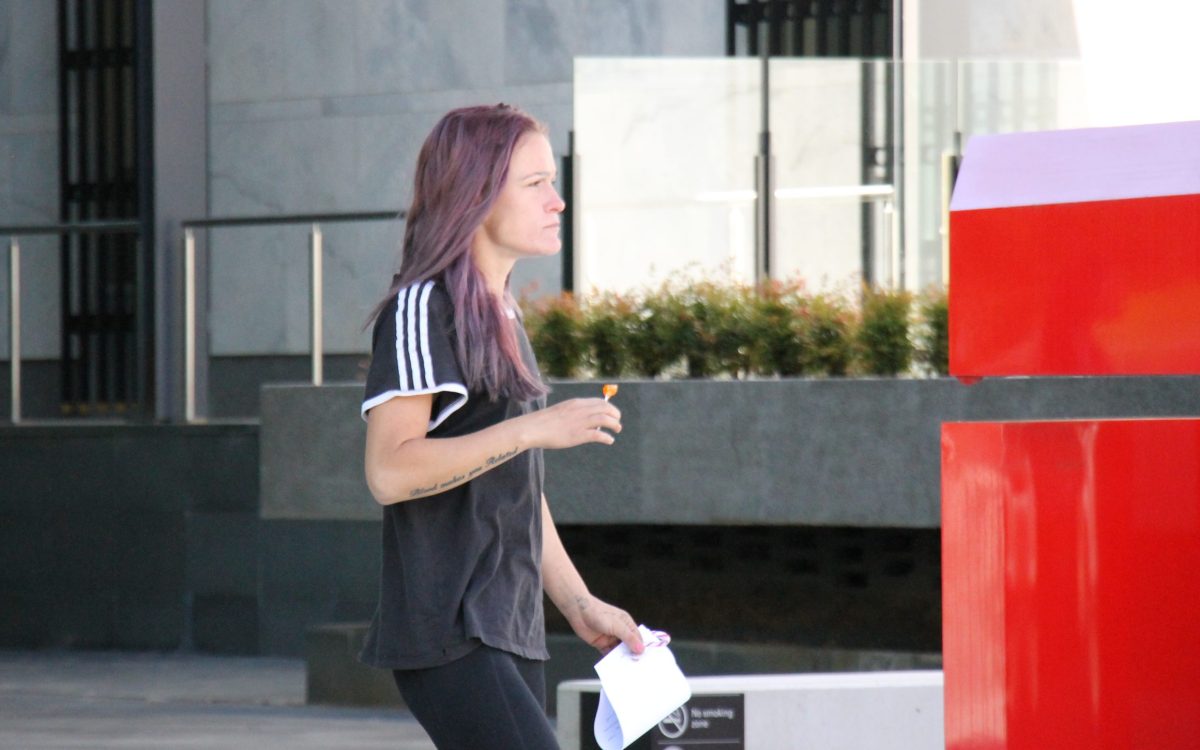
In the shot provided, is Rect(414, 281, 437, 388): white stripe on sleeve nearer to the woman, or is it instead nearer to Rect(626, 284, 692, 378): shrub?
the woman

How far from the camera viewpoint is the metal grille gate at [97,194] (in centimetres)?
1312

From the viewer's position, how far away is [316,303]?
1095 centimetres

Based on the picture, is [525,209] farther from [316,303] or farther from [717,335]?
[316,303]

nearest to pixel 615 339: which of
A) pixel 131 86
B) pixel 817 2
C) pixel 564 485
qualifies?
pixel 564 485

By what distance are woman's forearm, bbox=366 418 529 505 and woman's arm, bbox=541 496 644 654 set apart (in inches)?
11.3

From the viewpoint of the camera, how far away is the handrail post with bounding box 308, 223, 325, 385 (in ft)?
35.3

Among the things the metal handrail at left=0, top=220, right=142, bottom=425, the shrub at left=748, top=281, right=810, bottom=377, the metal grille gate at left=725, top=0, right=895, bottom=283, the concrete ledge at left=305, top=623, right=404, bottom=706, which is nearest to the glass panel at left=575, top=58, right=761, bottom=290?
the shrub at left=748, top=281, right=810, bottom=377

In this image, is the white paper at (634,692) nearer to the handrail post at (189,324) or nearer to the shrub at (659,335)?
the shrub at (659,335)

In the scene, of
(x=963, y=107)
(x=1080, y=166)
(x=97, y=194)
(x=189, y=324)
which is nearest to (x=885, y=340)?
(x=963, y=107)

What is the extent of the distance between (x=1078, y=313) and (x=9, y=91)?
12.9m

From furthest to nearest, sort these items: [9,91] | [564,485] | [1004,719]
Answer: [9,91] → [564,485] → [1004,719]

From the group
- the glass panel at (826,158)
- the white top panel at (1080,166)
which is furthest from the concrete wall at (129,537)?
the white top panel at (1080,166)

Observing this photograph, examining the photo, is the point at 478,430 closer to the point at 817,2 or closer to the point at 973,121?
the point at 973,121

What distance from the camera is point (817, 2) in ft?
42.8
